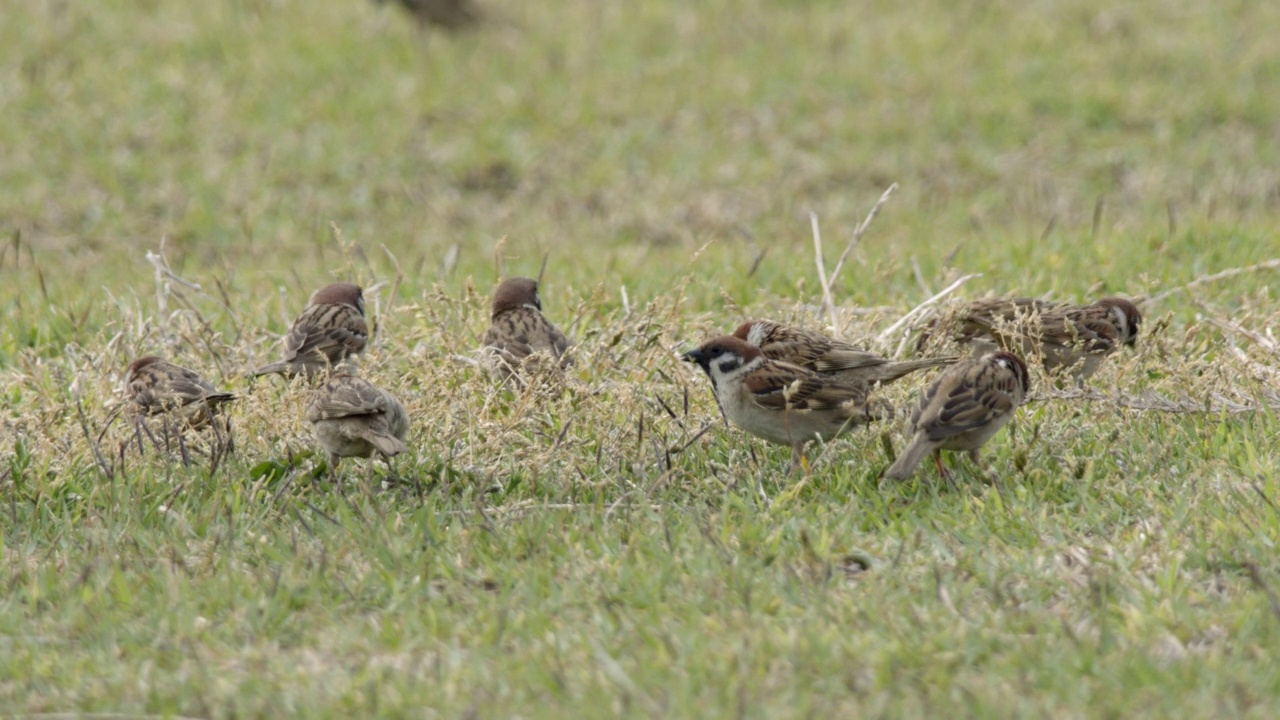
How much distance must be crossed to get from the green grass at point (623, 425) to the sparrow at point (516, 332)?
158 mm

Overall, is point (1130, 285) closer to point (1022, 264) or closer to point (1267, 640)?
point (1022, 264)

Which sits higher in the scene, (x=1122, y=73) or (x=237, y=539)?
(x=237, y=539)

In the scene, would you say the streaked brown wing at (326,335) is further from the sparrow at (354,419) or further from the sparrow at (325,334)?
the sparrow at (354,419)

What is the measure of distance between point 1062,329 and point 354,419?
3.67m

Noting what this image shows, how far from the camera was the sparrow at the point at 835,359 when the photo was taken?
727 cm

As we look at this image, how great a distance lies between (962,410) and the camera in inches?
253

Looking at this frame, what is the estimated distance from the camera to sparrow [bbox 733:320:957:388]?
727 cm

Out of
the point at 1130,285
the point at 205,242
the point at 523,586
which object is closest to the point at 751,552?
the point at 523,586

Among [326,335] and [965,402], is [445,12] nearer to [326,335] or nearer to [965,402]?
[326,335]

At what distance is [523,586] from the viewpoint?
574 centimetres

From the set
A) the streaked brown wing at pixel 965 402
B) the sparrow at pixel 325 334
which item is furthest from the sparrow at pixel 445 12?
the streaked brown wing at pixel 965 402

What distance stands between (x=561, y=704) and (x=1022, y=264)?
6.52 metres

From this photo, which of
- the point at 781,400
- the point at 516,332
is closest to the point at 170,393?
the point at 516,332

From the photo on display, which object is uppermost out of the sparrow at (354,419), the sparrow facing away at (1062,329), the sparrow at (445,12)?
the sparrow at (354,419)
